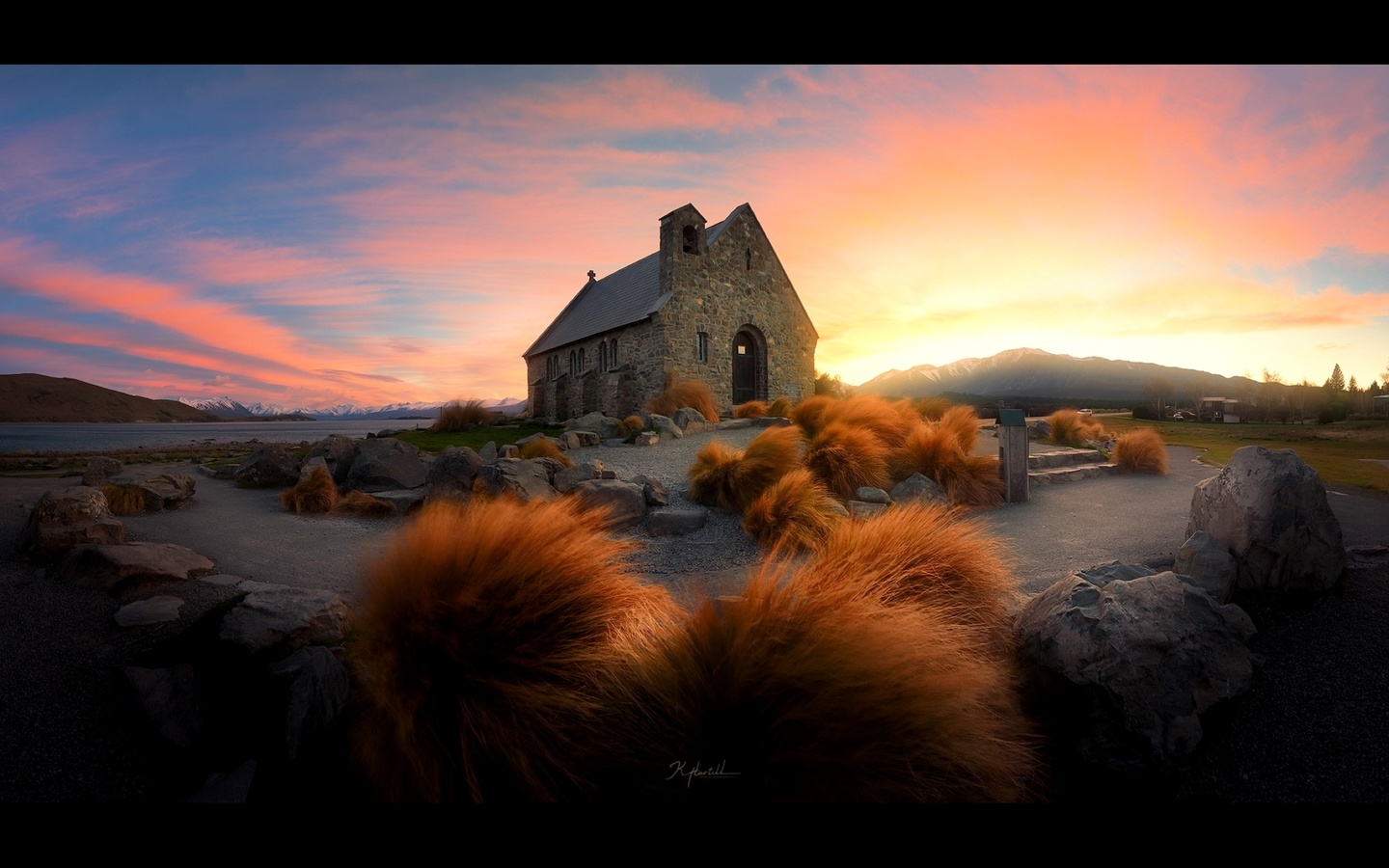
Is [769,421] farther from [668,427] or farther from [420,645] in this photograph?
[420,645]

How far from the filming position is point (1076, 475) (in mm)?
7926

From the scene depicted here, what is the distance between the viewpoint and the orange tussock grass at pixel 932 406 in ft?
32.7

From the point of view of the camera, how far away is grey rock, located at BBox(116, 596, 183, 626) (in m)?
2.61

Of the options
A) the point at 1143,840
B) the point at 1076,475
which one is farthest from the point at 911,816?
the point at 1076,475

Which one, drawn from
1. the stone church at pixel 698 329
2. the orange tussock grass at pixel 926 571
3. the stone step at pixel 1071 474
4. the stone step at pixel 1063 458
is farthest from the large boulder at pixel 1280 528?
the stone church at pixel 698 329

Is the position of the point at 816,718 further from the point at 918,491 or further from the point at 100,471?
the point at 100,471

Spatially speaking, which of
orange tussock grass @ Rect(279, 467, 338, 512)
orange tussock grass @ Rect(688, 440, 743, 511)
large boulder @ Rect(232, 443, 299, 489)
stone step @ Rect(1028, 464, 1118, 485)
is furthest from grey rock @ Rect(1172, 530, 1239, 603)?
large boulder @ Rect(232, 443, 299, 489)

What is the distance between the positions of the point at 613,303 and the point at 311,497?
17310 mm

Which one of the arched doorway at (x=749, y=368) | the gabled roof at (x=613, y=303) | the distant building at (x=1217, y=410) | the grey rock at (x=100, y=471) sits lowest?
the grey rock at (x=100, y=471)

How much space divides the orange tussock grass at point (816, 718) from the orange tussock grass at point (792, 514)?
8.36ft

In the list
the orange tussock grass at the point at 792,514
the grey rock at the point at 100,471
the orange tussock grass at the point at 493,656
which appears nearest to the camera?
the orange tussock grass at the point at 493,656

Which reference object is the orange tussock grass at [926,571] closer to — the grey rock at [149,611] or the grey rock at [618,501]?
the grey rock at [618,501]

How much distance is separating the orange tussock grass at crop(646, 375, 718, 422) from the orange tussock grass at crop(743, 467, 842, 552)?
860 cm

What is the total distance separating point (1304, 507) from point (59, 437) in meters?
10.9
